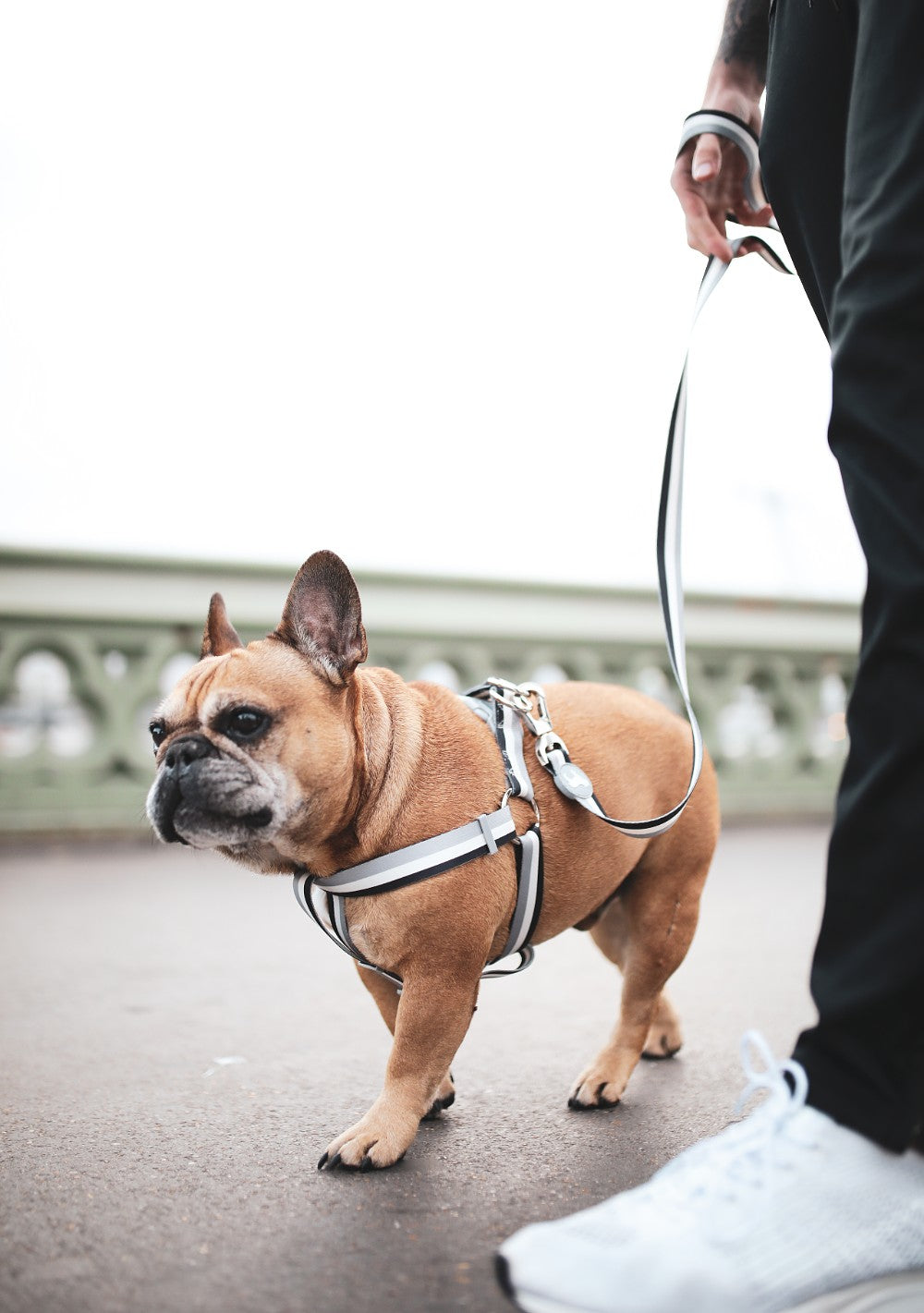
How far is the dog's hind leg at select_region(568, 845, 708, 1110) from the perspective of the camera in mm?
1679

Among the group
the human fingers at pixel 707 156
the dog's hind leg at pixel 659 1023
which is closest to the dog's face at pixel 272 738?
the dog's hind leg at pixel 659 1023

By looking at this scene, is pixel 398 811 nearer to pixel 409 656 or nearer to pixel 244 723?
pixel 244 723

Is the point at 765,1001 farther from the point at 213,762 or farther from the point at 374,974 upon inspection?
the point at 213,762

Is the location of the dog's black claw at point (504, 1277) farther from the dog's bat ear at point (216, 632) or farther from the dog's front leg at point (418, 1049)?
the dog's bat ear at point (216, 632)

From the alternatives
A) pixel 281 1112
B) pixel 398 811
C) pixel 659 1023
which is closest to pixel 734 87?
pixel 398 811

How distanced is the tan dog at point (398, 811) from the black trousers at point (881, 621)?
56cm

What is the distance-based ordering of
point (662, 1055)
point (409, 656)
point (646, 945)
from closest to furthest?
point (646, 945) → point (662, 1055) → point (409, 656)

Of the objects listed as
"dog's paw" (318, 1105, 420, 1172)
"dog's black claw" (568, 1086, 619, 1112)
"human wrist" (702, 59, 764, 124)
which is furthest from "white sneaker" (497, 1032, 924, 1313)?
"human wrist" (702, 59, 764, 124)

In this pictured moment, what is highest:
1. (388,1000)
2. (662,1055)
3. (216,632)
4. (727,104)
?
(727,104)

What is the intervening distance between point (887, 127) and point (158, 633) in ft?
14.2

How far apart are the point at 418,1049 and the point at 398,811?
32 centimetres

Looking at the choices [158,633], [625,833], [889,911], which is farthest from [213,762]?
[158,633]

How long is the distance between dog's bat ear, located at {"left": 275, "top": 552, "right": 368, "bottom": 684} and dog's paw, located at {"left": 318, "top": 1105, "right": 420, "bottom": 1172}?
0.60 meters

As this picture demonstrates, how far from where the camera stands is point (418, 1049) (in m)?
1.41
